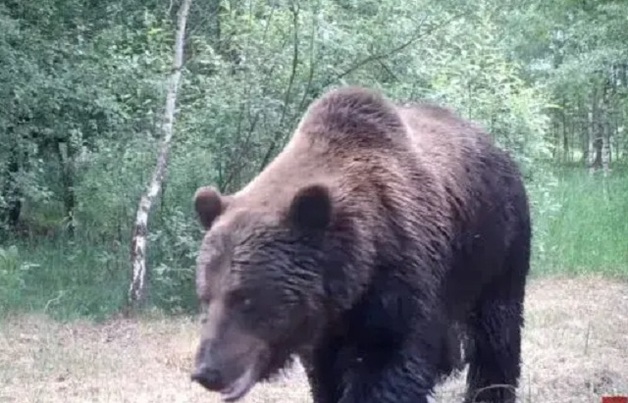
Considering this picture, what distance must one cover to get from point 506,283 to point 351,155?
1806mm

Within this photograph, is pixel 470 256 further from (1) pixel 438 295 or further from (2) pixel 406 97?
(2) pixel 406 97

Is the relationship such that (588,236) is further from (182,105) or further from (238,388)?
(238,388)

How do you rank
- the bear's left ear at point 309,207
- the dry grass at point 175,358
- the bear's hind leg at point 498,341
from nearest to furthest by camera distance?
the bear's left ear at point 309,207
the bear's hind leg at point 498,341
the dry grass at point 175,358

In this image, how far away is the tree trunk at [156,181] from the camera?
1240 cm

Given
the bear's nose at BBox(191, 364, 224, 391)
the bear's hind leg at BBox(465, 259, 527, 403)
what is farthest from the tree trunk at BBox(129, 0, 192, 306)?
the bear's nose at BBox(191, 364, 224, 391)

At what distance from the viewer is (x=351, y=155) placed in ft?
20.3

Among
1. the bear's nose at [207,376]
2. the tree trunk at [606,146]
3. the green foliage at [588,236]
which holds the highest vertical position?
the bear's nose at [207,376]

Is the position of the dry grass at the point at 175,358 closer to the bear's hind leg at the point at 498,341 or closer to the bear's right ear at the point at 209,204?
Result: the bear's hind leg at the point at 498,341

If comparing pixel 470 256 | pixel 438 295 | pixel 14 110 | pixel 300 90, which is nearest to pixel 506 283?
pixel 470 256

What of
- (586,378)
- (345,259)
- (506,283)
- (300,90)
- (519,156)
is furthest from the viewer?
(519,156)

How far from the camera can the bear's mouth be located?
5.11 metres

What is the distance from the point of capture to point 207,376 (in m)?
5.01

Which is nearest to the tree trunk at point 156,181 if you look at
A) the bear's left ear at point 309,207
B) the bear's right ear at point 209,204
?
the bear's right ear at point 209,204

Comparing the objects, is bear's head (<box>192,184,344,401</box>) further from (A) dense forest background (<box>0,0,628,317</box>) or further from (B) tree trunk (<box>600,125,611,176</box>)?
(B) tree trunk (<box>600,125,611,176</box>)
